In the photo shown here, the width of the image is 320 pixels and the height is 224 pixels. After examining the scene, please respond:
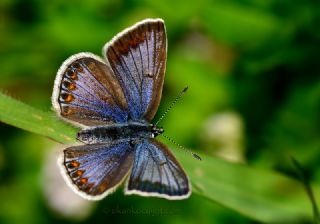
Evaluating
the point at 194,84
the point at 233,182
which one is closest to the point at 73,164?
the point at 233,182

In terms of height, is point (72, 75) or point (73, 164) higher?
point (72, 75)

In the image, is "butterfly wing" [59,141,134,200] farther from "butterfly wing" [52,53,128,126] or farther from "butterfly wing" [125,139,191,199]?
"butterfly wing" [52,53,128,126]

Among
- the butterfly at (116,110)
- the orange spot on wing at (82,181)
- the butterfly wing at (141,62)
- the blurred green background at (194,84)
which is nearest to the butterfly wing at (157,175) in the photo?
the butterfly at (116,110)

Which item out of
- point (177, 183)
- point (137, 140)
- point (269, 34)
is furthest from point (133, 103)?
point (269, 34)

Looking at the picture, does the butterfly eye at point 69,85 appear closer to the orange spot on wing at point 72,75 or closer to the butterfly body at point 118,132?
the orange spot on wing at point 72,75

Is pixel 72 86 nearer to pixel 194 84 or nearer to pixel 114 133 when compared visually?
pixel 114 133

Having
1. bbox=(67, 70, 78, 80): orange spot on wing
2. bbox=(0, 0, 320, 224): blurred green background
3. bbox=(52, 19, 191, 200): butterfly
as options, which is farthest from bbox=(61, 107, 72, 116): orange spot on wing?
bbox=(0, 0, 320, 224): blurred green background
